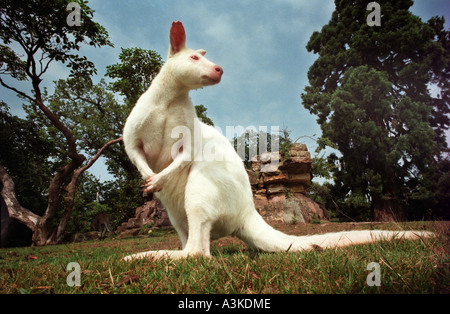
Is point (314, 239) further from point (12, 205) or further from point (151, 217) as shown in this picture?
point (12, 205)

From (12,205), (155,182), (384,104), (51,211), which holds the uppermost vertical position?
(384,104)

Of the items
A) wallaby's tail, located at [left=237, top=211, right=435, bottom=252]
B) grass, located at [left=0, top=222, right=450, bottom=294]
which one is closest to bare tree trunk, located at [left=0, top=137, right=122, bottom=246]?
wallaby's tail, located at [left=237, top=211, right=435, bottom=252]

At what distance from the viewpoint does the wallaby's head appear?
281 cm

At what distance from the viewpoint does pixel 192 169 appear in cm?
290

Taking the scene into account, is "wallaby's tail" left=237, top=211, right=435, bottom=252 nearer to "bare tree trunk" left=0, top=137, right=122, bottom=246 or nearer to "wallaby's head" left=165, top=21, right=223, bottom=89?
"wallaby's head" left=165, top=21, right=223, bottom=89

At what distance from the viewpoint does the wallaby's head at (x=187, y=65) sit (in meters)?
2.81

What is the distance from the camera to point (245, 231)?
2.97 metres

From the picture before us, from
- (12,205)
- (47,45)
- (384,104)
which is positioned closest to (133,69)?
(47,45)

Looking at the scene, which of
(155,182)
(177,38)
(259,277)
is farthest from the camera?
(177,38)

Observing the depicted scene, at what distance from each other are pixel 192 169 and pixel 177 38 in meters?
1.54

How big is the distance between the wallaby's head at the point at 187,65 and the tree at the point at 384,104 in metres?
13.0

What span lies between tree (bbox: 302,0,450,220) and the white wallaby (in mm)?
12968

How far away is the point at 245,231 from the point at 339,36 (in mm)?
16634

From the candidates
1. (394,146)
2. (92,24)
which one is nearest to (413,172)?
(394,146)
